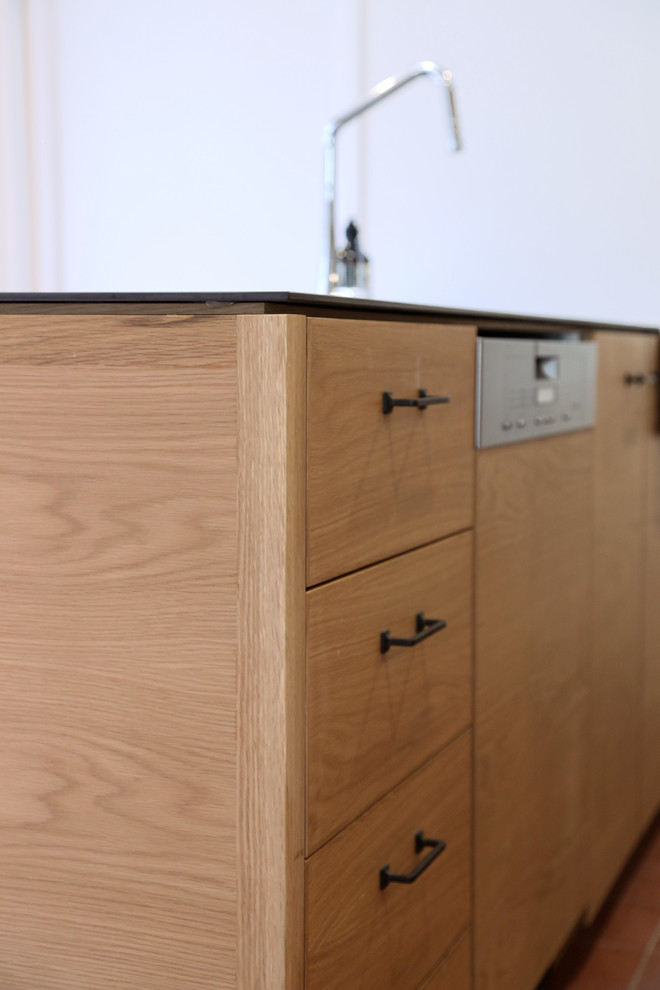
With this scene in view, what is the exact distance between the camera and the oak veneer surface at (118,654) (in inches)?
35.0

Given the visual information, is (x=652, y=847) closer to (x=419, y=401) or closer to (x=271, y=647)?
(x=419, y=401)

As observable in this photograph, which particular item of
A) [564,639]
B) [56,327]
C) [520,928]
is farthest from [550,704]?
[56,327]

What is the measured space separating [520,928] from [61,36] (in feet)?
7.65

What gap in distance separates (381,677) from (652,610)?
130cm

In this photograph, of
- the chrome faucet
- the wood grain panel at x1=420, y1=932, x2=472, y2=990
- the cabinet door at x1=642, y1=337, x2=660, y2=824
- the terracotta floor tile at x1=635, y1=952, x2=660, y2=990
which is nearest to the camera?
the wood grain panel at x1=420, y1=932, x2=472, y2=990

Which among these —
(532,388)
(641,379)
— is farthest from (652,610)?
(532,388)

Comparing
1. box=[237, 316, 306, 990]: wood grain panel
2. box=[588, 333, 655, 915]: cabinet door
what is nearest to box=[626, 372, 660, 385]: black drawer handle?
box=[588, 333, 655, 915]: cabinet door

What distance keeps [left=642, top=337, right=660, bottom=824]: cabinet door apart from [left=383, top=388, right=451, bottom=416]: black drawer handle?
1.11 meters

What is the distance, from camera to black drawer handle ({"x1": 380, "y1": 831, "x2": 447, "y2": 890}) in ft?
3.57

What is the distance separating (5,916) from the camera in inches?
38.2

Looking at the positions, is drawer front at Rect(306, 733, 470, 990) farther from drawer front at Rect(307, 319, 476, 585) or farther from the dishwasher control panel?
the dishwasher control panel

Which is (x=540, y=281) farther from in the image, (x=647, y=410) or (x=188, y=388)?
(x=188, y=388)

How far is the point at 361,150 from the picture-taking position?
261 centimetres

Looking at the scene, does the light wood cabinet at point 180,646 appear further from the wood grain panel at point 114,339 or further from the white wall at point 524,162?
the white wall at point 524,162
